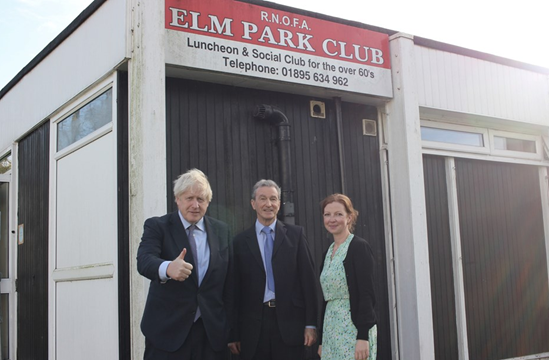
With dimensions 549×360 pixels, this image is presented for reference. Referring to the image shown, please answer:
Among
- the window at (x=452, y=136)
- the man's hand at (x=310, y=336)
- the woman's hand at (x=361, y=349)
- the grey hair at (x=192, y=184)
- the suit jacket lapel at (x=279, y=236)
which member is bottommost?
the woman's hand at (x=361, y=349)

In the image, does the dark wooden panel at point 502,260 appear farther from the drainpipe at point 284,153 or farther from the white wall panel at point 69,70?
the white wall panel at point 69,70

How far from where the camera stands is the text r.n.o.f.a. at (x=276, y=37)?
5.73 metres

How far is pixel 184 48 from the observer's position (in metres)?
5.69

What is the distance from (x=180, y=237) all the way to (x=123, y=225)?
174 centimetres

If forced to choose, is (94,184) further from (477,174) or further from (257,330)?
(477,174)

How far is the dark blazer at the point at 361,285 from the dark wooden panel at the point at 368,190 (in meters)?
2.71

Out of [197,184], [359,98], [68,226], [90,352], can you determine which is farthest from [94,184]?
[359,98]

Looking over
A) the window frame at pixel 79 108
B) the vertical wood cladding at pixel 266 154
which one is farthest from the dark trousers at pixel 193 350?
the window frame at pixel 79 108

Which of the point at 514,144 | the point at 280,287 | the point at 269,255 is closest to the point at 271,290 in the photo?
the point at 280,287

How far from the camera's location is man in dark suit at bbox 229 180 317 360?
4.31 metres

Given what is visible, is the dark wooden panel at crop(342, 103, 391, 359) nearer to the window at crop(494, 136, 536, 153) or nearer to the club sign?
the club sign

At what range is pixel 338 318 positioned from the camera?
432 cm

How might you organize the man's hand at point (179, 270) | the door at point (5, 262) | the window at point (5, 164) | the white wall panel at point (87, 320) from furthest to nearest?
the window at point (5, 164) < the door at point (5, 262) < the white wall panel at point (87, 320) < the man's hand at point (179, 270)

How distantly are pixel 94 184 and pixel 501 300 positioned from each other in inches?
223
